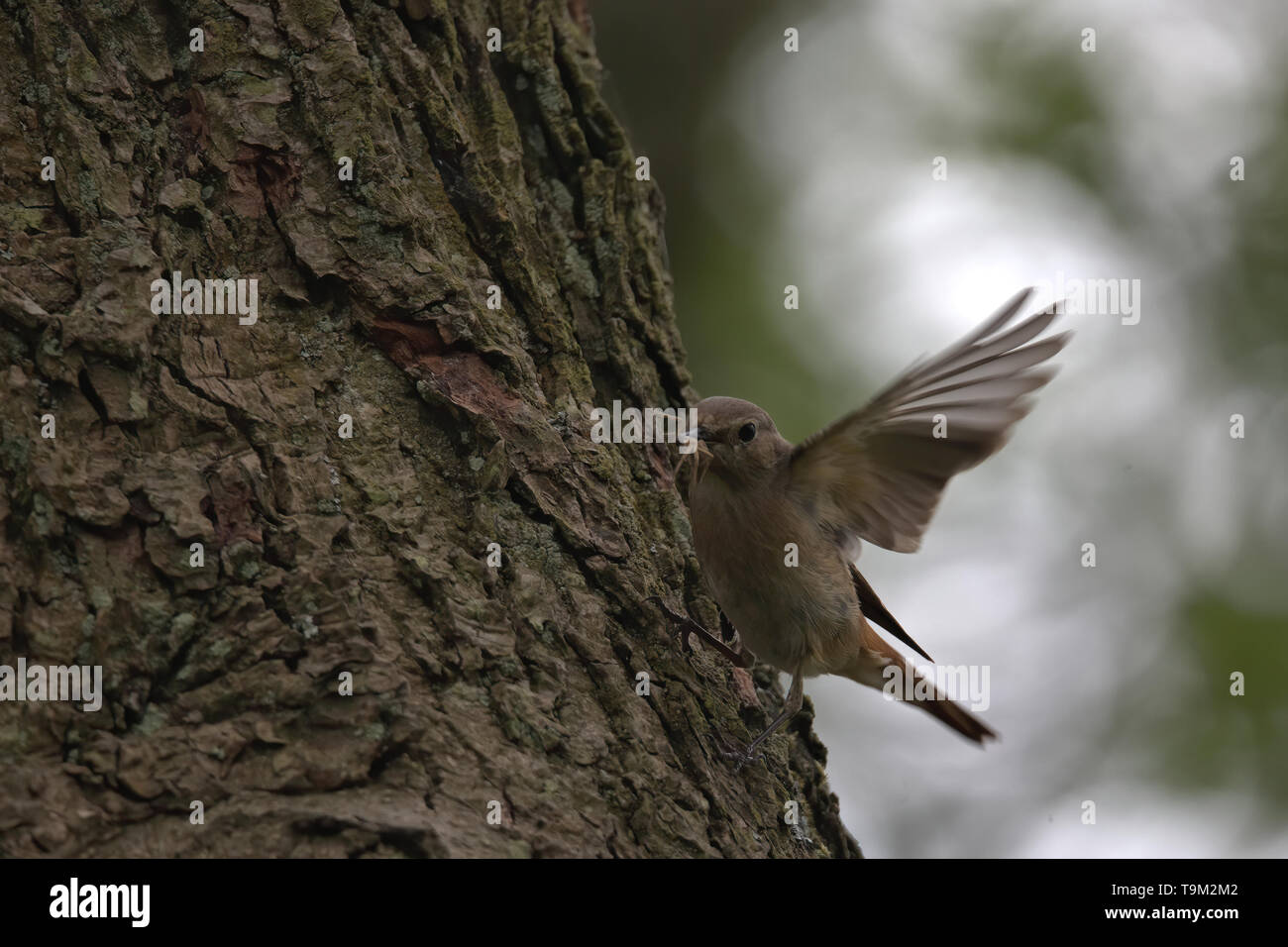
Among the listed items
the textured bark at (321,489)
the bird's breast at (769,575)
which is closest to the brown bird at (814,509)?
the bird's breast at (769,575)

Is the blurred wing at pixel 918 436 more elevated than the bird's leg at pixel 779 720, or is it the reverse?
the blurred wing at pixel 918 436

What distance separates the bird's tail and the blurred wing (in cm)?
55

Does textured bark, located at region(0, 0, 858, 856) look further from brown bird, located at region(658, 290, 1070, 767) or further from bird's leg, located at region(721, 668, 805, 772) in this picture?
brown bird, located at region(658, 290, 1070, 767)

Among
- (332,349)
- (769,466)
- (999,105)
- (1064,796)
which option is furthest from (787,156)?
(332,349)

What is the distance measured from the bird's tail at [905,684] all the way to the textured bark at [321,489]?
2.62 ft

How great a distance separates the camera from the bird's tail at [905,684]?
4.66 m

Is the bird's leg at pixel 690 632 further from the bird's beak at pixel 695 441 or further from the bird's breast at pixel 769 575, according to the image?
the bird's beak at pixel 695 441

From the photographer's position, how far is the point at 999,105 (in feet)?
22.8

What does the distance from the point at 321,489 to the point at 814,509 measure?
6.55ft

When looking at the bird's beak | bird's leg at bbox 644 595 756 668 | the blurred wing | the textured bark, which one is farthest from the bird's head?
bird's leg at bbox 644 595 756 668

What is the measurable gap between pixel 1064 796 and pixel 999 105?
4181 mm

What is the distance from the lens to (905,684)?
188 inches

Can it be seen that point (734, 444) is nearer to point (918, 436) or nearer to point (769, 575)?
point (769, 575)
